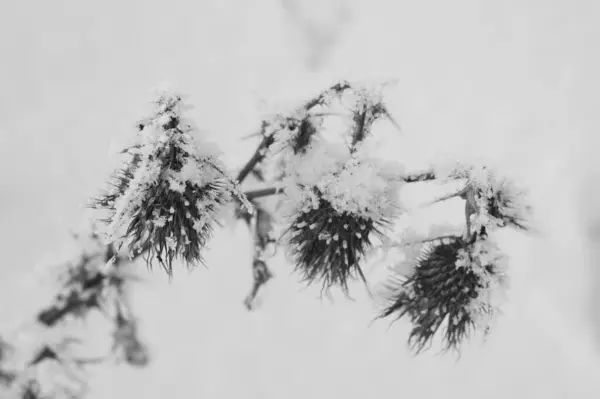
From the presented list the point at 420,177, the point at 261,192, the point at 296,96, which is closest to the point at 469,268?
the point at 420,177

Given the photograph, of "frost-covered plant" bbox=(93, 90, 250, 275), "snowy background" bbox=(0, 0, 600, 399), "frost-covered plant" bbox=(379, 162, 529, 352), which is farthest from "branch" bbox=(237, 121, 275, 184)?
"snowy background" bbox=(0, 0, 600, 399)

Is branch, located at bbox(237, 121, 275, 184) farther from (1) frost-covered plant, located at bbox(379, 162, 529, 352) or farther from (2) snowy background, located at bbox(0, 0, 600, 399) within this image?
(2) snowy background, located at bbox(0, 0, 600, 399)

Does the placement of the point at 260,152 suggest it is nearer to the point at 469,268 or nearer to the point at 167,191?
the point at 167,191

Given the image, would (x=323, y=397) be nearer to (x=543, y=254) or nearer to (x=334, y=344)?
(x=334, y=344)

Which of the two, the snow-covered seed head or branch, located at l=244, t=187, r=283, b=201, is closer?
the snow-covered seed head

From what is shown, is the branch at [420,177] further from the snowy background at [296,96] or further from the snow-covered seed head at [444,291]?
the snowy background at [296,96]

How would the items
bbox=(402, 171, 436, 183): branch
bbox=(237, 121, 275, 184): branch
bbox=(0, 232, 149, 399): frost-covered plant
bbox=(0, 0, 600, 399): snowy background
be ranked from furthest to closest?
bbox=(0, 0, 600, 399): snowy background → bbox=(0, 232, 149, 399): frost-covered plant → bbox=(237, 121, 275, 184): branch → bbox=(402, 171, 436, 183): branch

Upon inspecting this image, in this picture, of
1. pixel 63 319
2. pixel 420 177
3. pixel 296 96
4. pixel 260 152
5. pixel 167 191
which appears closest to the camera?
pixel 167 191

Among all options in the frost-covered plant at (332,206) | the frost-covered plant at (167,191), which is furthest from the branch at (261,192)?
the frost-covered plant at (167,191)
